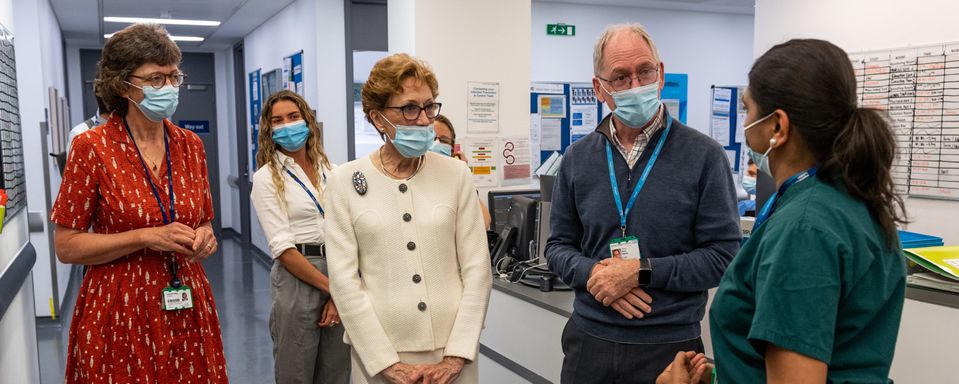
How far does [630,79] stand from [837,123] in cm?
86

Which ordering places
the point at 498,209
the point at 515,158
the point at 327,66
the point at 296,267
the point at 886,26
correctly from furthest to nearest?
the point at 327,66 → the point at 515,158 → the point at 886,26 → the point at 498,209 → the point at 296,267

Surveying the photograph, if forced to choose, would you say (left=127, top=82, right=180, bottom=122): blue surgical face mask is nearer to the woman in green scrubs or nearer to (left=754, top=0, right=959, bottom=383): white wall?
the woman in green scrubs

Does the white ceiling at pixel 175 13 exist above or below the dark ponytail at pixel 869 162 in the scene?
above

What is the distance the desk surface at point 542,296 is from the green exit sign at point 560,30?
4.62 metres

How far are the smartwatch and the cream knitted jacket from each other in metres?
0.43

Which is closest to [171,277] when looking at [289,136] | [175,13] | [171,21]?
[289,136]

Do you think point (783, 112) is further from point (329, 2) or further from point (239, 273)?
point (239, 273)

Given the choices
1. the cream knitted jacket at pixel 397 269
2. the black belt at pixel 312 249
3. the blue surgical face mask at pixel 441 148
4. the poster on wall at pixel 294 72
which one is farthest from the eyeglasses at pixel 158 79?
the poster on wall at pixel 294 72

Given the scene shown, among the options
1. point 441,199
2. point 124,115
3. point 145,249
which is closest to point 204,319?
point 145,249

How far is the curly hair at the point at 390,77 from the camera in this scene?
1.93 meters

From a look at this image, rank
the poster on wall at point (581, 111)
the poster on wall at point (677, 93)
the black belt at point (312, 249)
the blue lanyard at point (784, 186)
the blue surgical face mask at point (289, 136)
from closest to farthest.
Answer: the blue lanyard at point (784, 186) < the black belt at point (312, 249) < the blue surgical face mask at point (289, 136) < the poster on wall at point (581, 111) < the poster on wall at point (677, 93)

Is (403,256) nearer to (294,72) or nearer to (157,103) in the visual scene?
(157,103)

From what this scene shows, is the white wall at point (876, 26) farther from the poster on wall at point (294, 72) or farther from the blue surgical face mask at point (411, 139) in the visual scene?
the poster on wall at point (294, 72)

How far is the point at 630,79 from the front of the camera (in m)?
1.97
